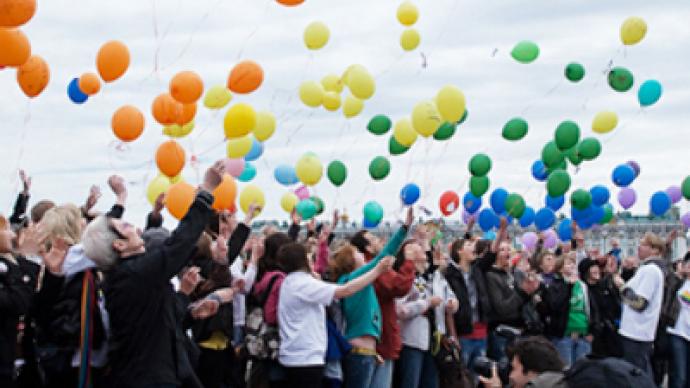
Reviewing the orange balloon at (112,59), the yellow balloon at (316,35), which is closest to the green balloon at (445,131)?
the yellow balloon at (316,35)

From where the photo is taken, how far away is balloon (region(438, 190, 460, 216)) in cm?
1380

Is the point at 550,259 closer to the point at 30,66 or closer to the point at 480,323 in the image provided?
the point at 480,323

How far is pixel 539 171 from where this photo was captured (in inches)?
556

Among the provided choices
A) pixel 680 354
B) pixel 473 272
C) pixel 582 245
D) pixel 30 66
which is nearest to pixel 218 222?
pixel 30 66

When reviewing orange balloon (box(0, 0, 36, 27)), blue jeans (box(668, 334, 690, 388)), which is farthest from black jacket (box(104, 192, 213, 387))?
blue jeans (box(668, 334, 690, 388))

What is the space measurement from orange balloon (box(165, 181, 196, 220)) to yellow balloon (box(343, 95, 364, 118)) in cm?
311

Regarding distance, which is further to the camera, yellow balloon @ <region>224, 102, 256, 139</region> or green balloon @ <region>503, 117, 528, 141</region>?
green balloon @ <region>503, 117, 528, 141</region>

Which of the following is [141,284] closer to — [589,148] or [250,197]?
[250,197]

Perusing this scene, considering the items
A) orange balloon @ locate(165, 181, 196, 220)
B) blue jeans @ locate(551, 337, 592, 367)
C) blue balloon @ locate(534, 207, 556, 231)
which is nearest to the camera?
orange balloon @ locate(165, 181, 196, 220)

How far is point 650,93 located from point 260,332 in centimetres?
692

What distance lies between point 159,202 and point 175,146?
774mm

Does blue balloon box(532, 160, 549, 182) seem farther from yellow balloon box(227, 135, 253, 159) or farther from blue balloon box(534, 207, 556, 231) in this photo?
yellow balloon box(227, 135, 253, 159)

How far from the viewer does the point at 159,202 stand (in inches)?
346

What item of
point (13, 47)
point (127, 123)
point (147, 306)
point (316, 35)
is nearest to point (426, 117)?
point (316, 35)
